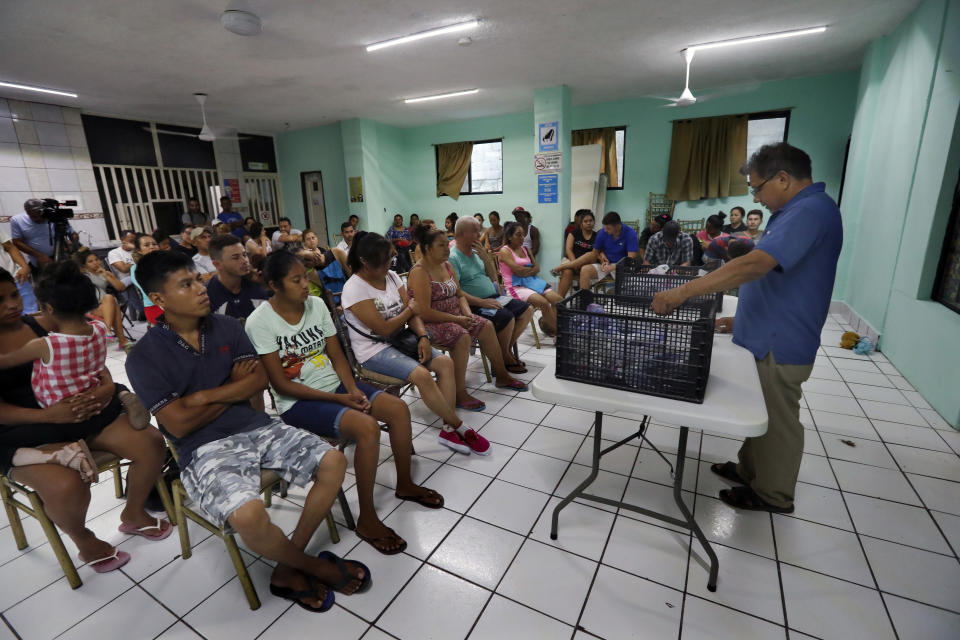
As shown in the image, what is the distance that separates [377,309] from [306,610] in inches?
54.8

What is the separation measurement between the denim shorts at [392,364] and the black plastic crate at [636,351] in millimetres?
1040

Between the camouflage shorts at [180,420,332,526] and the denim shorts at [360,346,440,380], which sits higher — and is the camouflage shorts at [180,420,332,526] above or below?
below

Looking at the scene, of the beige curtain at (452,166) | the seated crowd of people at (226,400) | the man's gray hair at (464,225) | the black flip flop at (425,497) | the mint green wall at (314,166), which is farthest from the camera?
the mint green wall at (314,166)

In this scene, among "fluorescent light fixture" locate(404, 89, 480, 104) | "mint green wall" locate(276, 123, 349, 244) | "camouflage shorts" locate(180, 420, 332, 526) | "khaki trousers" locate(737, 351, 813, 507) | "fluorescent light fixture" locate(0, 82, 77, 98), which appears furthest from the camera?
"mint green wall" locate(276, 123, 349, 244)

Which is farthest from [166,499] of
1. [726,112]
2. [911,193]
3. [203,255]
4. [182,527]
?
[726,112]

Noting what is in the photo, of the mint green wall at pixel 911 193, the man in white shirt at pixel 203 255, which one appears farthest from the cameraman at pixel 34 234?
the mint green wall at pixel 911 193

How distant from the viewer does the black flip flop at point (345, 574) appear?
1597mm

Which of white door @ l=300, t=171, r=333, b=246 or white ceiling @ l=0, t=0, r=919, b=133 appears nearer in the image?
white ceiling @ l=0, t=0, r=919, b=133

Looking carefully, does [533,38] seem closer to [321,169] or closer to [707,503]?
[707,503]

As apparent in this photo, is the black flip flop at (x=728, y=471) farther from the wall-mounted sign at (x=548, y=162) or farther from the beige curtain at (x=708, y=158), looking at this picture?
the beige curtain at (x=708, y=158)

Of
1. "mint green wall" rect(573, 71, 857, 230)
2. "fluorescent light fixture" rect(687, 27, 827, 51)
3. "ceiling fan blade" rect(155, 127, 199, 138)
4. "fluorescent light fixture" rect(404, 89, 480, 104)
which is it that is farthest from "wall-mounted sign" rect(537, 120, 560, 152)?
"ceiling fan blade" rect(155, 127, 199, 138)

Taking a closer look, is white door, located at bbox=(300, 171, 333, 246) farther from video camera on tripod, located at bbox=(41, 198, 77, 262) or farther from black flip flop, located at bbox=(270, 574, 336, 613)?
black flip flop, located at bbox=(270, 574, 336, 613)

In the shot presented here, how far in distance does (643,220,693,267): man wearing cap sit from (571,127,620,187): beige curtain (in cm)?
386

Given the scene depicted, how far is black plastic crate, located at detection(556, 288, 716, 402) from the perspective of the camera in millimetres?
1300
